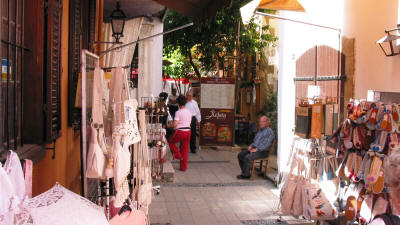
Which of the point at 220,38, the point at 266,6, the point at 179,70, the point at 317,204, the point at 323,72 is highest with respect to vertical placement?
the point at 220,38

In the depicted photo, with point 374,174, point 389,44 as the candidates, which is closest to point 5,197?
point 374,174

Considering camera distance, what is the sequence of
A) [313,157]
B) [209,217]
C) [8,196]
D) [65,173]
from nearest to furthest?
1. [8,196]
2. [65,173]
3. [313,157]
4. [209,217]

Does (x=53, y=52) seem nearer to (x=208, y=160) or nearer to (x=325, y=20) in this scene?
(x=325, y=20)

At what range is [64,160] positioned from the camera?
15.3ft

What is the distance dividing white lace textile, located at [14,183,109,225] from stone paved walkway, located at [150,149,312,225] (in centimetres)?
426

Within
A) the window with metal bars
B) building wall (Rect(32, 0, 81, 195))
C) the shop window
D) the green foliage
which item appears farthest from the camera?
the green foliage

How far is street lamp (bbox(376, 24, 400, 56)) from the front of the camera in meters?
4.89

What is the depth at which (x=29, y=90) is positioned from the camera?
338cm

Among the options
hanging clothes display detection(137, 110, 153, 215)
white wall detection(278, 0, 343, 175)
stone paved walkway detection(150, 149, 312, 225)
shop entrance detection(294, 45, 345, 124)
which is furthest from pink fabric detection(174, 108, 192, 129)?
hanging clothes display detection(137, 110, 153, 215)

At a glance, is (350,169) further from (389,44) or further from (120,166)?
(120,166)

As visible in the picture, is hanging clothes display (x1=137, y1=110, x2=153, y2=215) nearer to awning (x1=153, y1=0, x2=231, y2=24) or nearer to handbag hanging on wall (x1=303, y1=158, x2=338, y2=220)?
awning (x1=153, y1=0, x2=231, y2=24)

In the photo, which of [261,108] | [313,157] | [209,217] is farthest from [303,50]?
[261,108]

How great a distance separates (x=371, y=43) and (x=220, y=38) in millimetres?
11322

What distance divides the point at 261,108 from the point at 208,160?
172 inches
